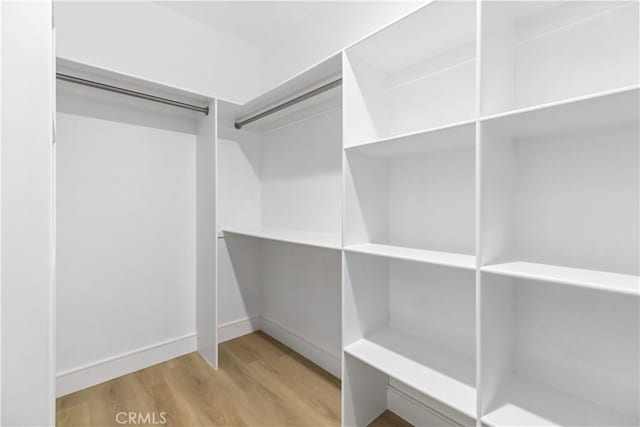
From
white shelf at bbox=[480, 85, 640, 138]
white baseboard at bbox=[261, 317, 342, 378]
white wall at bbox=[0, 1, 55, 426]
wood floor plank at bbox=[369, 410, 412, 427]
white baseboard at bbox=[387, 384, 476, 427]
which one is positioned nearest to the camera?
white wall at bbox=[0, 1, 55, 426]

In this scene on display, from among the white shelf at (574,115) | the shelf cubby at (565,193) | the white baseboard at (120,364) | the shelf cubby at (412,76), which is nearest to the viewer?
the white shelf at (574,115)

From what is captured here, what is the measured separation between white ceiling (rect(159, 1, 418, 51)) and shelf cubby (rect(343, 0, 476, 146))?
65 cm

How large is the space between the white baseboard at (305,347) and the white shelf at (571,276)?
137 centimetres

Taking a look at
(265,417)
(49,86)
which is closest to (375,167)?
(49,86)

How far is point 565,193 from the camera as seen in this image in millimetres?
1107

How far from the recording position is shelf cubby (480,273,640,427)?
99 centimetres

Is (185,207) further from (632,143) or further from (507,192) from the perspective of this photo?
(632,143)

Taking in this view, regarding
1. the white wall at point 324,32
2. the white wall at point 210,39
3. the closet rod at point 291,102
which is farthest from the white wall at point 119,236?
the white wall at point 324,32

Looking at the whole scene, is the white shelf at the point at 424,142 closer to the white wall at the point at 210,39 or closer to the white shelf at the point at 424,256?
the white shelf at the point at 424,256

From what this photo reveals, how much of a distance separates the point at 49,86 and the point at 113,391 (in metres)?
2.02

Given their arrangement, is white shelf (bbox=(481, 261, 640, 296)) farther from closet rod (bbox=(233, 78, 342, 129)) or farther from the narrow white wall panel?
the narrow white wall panel

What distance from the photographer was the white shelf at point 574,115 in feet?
2.60
